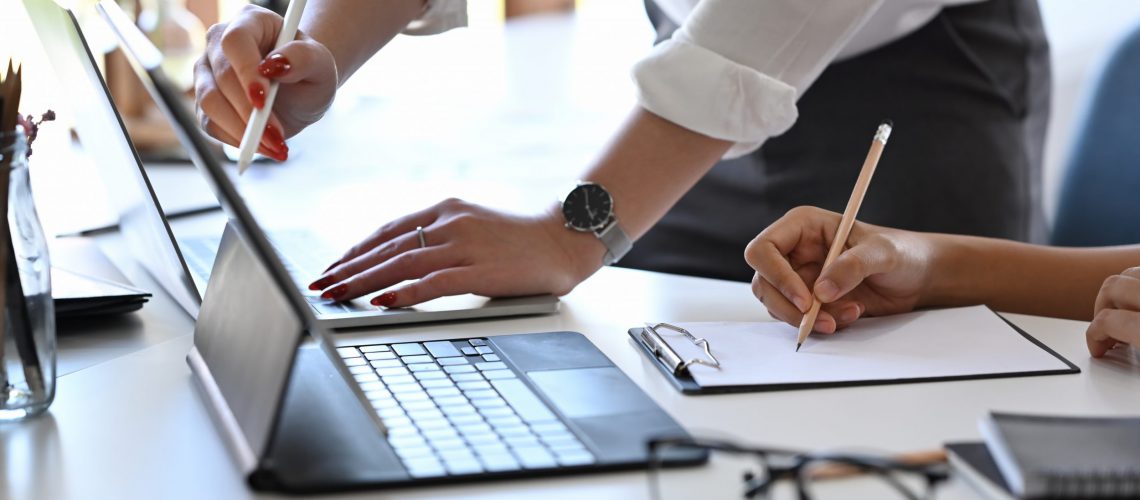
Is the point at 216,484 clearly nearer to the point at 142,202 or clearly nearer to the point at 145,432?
the point at 145,432

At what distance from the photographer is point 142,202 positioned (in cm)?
90

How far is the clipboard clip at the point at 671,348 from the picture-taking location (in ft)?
2.51

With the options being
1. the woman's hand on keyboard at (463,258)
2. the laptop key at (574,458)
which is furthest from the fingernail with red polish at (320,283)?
the laptop key at (574,458)

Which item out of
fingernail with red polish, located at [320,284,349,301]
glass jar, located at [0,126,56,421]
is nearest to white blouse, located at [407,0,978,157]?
fingernail with red polish, located at [320,284,349,301]

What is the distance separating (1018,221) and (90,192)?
3.66 feet

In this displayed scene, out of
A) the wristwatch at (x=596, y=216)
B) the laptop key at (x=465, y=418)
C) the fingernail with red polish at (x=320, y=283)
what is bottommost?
the fingernail with red polish at (x=320, y=283)

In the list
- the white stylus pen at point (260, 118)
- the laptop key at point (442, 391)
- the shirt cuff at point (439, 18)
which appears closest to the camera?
the laptop key at point (442, 391)

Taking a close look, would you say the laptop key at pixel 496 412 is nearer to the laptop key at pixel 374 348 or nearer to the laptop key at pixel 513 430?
the laptop key at pixel 513 430

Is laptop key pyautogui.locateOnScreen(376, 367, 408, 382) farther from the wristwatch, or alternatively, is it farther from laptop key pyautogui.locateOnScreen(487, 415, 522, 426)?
the wristwatch

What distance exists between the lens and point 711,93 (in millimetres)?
1003

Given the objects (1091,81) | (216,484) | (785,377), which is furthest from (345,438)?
(1091,81)

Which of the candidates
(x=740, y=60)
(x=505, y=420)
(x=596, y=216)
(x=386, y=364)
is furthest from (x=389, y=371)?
(x=740, y=60)

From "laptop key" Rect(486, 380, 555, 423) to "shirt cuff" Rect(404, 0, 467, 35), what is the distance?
0.65 m

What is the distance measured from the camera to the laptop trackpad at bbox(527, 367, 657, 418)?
0.68 metres
